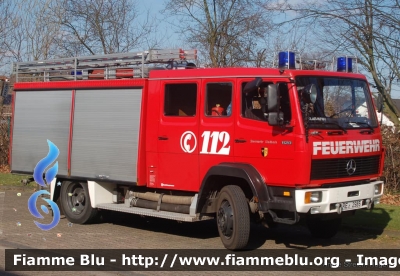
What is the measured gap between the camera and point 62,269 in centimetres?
855

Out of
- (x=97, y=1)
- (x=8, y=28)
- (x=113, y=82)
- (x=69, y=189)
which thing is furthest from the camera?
(x=8, y=28)

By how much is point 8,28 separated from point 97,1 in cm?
512

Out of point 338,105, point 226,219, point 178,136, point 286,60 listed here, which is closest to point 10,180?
point 178,136

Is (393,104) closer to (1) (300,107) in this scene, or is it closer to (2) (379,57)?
(2) (379,57)

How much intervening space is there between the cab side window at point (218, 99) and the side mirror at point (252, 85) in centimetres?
48

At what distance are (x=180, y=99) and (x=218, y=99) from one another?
0.77 metres

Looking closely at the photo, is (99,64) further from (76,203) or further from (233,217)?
(233,217)

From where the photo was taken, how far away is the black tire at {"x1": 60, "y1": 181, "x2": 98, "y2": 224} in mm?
11930

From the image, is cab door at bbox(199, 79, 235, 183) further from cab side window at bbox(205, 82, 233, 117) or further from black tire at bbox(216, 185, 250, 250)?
black tire at bbox(216, 185, 250, 250)

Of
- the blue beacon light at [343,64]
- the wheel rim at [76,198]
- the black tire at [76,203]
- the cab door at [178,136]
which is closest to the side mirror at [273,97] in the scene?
the cab door at [178,136]

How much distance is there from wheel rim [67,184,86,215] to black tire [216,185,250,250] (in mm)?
3401

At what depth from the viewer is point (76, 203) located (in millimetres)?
12242

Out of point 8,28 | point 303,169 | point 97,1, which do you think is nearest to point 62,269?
point 303,169

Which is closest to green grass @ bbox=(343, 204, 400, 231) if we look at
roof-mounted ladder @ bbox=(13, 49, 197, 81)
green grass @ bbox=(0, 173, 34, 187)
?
roof-mounted ladder @ bbox=(13, 49, 197, 81)
